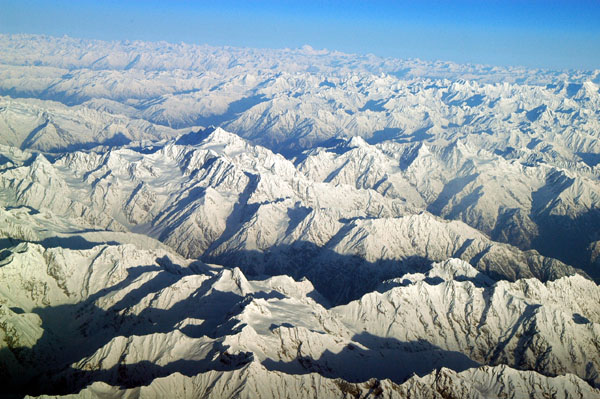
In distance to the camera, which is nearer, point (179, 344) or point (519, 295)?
point (179, 344)

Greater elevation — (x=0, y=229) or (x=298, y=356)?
(x=0, y=229)

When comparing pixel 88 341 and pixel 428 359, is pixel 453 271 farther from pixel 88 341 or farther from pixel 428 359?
pixel 88 341

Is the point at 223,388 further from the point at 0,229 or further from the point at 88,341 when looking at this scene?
the point at 0,229

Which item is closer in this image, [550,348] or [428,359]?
[428,359]

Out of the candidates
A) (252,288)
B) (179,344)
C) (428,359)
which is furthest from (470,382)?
(252,288)

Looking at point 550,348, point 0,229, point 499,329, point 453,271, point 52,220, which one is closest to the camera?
point 550,348

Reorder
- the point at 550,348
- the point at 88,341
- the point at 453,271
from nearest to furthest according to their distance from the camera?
the point at 88,341 → the point at 550,348 → the point at 453,271

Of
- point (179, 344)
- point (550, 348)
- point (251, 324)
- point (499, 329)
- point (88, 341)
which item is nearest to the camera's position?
point (179, 344)

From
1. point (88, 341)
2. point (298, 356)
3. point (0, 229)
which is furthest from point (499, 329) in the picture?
point (0, 229)

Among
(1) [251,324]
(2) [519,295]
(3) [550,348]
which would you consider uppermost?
(1) [251,324]

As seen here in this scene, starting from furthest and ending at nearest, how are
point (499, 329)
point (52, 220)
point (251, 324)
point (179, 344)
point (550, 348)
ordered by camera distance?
point (52, 220)
point (499, 329)
point (550, 348)
point (251, 324)
point (179, 344)
